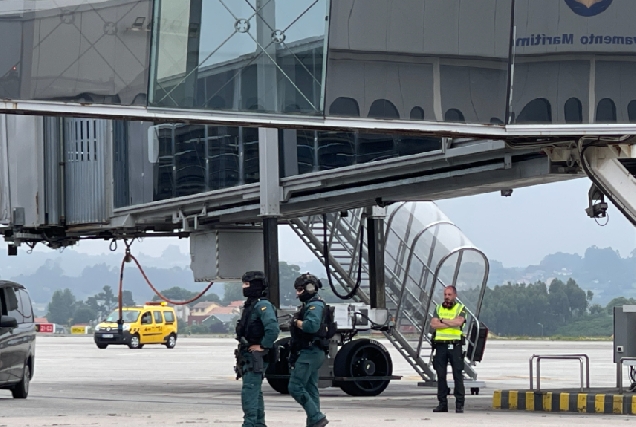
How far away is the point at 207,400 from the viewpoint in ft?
70.2

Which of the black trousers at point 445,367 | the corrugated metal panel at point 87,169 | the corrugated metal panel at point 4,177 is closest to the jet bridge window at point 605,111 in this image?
the black trousers at point 445,367

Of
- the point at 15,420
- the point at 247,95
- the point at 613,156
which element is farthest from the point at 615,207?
the point at 15,420

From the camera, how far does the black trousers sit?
18.4m

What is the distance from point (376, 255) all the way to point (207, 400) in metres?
4.54

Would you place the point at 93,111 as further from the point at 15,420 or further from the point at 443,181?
the point at 443,181

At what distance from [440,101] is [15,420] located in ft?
20.9

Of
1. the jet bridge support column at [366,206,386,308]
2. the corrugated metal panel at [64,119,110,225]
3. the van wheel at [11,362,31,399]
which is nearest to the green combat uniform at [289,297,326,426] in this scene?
the van wheel at [11,362,31,399]

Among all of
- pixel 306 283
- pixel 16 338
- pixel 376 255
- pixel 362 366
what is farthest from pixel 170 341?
pixel 306 283

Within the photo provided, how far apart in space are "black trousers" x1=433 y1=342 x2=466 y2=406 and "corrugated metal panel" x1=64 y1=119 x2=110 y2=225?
29.4 ft

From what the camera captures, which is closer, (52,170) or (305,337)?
(305,337)

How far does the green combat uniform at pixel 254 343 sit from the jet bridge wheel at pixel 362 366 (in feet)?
28.8

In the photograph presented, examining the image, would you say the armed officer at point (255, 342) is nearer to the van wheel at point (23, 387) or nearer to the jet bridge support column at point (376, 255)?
the van wheel at point (23, 387)

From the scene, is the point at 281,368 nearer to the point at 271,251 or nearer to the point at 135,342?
the point at 271,251

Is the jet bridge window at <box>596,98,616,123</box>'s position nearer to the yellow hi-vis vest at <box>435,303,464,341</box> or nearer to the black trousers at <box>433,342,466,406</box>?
the yellow hi-vis vest at <box>435,303,464,341</box>
